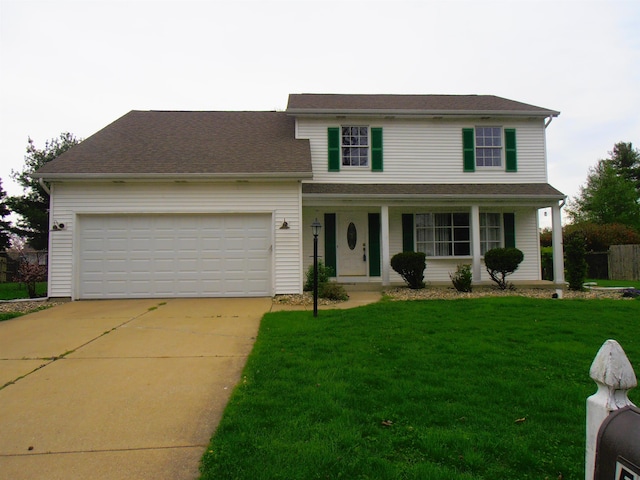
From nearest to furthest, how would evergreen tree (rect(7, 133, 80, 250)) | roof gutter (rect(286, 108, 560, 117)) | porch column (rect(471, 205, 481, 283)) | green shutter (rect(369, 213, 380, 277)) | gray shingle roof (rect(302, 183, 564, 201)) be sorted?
gray shingle roof (rect(302, 183, 564, 201)) < porch column (rect(471, 205, 481, 283)) < roof gutter (rect(286, 108, 560, 117)) < green shutter (rect(369, 213, 380, 277)) < evergreen tree (rect(7, 133, 80, 250))

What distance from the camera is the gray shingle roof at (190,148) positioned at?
1066 cm

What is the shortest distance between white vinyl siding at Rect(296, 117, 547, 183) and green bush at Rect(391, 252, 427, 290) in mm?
2928

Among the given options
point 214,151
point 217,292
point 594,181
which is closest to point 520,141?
point 214,151

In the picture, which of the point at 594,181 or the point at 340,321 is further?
the point at 594,181

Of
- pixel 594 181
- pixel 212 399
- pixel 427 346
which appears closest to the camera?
pixel 212 399

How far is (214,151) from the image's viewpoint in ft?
38.9

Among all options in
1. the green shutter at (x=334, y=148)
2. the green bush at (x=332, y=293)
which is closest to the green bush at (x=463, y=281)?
the green bush at (x=332, y=293)

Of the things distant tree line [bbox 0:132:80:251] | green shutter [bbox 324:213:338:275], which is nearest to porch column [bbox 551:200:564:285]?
green shutter [bbox 324:213:338:275]

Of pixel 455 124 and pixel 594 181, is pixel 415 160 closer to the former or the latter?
pixel 455 124

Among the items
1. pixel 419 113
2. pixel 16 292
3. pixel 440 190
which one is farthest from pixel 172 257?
pixel 419 113

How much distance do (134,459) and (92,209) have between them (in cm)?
943

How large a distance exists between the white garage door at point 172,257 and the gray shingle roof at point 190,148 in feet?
4.38

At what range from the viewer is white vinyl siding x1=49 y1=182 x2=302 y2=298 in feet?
34.4

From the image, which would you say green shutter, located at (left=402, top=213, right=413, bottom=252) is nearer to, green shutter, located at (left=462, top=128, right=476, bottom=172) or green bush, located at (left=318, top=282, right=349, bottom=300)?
green shutter, located at (left=462, top=128, right=476, bottom=172)
